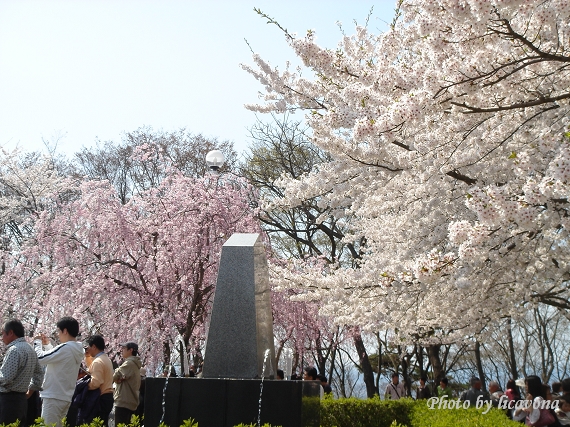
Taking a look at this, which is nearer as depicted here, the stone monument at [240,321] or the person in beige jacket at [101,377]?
the stone monument at [240,321]

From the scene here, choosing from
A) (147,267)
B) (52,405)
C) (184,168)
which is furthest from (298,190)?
(184,168)

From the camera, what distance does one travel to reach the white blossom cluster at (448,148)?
4586mm

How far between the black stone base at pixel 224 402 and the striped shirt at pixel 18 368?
138cm

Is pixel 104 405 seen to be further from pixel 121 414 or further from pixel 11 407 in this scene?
pixel 11 407

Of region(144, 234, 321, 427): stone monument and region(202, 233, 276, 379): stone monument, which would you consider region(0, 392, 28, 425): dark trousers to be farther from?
region(202, 233, 276, 379): stone monument

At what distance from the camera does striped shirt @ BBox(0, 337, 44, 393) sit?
555 centimetres

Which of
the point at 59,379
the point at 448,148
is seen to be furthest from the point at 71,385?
the point at 448,148

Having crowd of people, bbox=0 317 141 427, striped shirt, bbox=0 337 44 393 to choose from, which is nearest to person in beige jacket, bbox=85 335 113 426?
crowd of people, bbox=0 317 141 427

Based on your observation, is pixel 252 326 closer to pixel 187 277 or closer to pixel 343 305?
pixel 343 305

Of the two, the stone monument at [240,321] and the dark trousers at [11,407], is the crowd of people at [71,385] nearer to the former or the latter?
the dark trousers at [11,407]

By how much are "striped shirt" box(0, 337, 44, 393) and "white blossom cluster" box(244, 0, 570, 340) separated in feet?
11.9

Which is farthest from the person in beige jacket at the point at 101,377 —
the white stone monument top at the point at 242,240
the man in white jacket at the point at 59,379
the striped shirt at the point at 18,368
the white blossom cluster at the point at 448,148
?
the white blossom cluster at the point at 448,148

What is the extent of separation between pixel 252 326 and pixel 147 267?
6.73 m

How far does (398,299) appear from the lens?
8.57 metres
